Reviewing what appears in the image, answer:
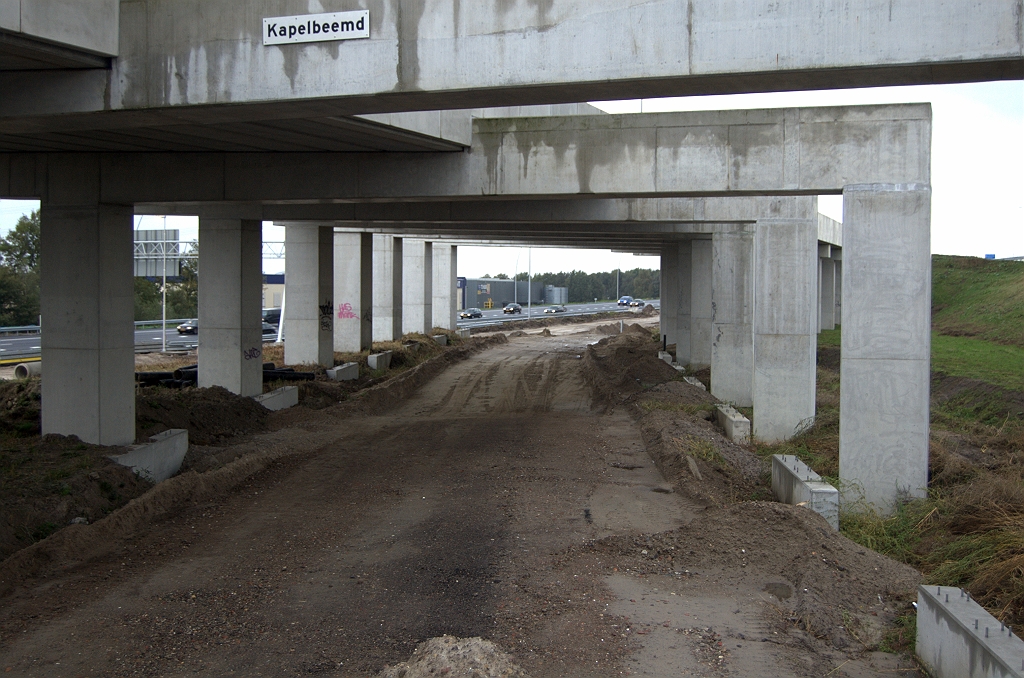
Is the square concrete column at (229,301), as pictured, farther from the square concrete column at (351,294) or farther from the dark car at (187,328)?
the dark car at (187,328)

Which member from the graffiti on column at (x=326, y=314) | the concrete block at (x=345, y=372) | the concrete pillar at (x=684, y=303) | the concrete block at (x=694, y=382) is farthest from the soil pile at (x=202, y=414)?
the concrete pillar at (x=684, y=303)

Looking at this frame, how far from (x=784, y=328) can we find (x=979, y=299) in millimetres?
32969

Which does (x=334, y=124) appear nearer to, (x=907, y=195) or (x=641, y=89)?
(x=641, y=89)

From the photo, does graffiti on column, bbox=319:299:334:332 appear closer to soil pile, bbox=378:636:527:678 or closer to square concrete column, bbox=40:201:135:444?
square concrete column, bbox=40:201:135:444

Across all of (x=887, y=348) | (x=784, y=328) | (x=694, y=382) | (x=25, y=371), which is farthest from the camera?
(x=25, y=371)

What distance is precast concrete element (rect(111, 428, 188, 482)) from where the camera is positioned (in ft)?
41.5

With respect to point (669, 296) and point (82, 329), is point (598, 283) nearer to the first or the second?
point (669, 296)

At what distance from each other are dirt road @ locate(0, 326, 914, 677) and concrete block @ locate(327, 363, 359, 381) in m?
12.5

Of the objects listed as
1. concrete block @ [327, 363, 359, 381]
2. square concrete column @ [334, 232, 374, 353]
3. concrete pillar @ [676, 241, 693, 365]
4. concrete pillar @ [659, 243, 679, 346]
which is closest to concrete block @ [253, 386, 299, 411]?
concrete block @ [327, 363, 359, 381]

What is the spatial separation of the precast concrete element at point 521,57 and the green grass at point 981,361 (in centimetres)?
1622

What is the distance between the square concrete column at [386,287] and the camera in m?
37.1

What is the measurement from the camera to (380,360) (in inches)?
1212

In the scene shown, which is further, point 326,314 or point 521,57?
point 326,314

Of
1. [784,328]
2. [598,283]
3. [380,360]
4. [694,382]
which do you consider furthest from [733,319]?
[598,283]
